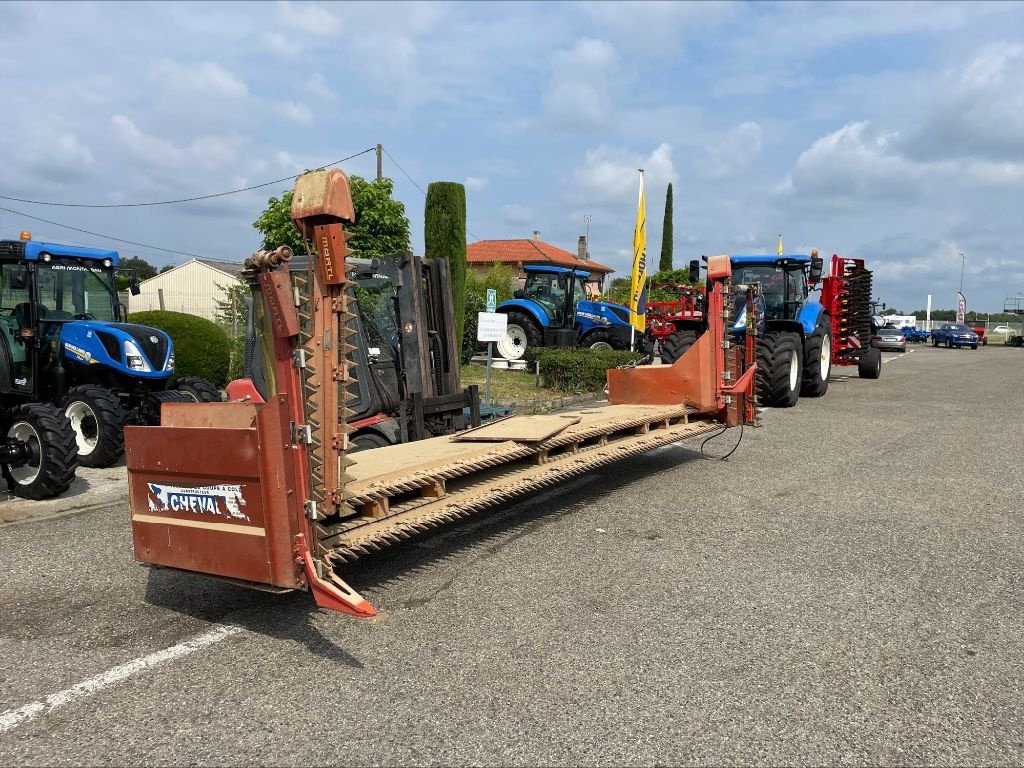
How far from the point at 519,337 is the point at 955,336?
31.8 meters

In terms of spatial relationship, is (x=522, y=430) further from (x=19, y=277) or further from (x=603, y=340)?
(x=603, y=340)

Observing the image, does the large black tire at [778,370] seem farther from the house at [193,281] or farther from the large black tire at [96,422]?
the house at [193,281]

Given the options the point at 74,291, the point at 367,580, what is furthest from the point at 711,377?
the point at 74,291

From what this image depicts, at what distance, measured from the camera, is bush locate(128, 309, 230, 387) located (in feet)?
45.5

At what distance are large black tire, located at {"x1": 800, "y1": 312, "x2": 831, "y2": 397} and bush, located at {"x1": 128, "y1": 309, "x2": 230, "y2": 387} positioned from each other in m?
10.3

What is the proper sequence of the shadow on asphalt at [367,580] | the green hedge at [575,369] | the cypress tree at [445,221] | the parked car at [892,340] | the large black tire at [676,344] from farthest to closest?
the parked car at [892,340] → the cypress tree at [445,221] → the green hedge at [575,369] → the large black tire at [676,344] → the shadow on asphalt at [367,580]

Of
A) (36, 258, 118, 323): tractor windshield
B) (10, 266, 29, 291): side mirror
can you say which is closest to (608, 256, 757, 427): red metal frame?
(36, 258, 118, 323): tractor windshield

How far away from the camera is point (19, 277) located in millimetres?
7918

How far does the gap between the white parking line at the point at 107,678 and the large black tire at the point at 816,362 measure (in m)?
11.6

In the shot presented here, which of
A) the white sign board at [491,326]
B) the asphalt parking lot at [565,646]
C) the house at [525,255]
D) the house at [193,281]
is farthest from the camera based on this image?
the house at [525,255]

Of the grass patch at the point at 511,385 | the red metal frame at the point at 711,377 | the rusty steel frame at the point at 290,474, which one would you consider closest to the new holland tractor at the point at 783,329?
the grass patch at the point at 511,385

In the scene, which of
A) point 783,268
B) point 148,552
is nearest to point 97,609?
point 148,552

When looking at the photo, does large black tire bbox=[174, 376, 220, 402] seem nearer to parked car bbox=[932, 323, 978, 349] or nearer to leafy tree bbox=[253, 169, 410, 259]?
leafy tree bbox=[253, 169, 410, 259]

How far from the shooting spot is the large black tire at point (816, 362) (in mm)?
13430
